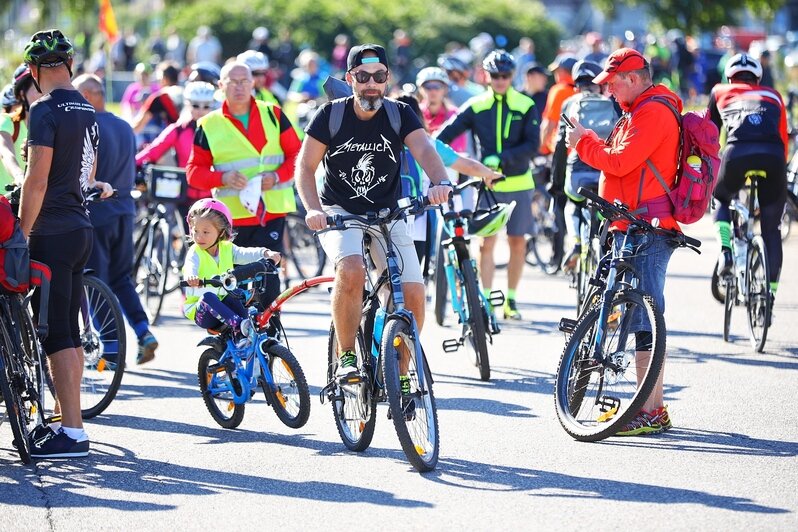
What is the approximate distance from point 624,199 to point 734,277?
3177 mm

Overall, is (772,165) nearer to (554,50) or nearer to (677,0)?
(554,50)

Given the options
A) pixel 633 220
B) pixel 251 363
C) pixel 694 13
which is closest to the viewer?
pixel 633 220

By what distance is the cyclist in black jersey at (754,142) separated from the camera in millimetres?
10445

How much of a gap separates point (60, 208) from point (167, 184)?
4.73 m

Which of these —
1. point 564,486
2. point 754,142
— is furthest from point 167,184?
point 564,486

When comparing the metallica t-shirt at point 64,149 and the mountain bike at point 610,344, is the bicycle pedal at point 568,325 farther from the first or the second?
the metallica t-shirt at point 64,149

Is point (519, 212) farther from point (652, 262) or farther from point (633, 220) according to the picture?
point (633, 220)

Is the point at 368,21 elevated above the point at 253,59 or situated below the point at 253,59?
above

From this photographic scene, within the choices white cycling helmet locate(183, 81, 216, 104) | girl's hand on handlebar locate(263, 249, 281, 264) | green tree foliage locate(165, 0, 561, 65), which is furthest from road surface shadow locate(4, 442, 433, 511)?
green tree foliage locate(165, 0, 561, 65)

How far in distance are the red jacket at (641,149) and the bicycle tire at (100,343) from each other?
304 centimetres

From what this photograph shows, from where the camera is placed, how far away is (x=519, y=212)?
12.0 m

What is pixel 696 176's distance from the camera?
25.0 ft

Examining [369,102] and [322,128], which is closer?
[369,102]

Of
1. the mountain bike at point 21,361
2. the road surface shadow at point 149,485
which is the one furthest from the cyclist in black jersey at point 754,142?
the mountain bike at point 21,361
